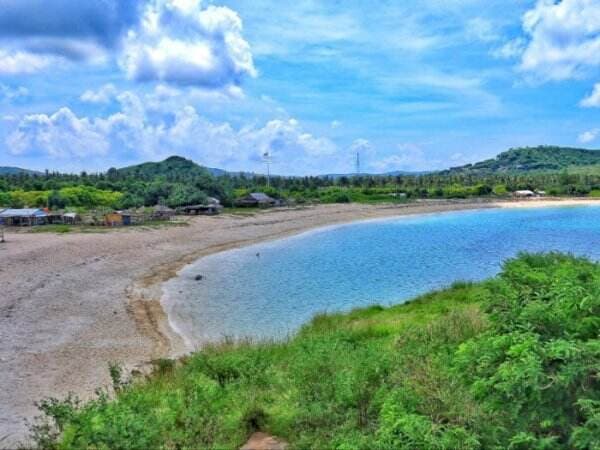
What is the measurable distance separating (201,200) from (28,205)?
25.5 m

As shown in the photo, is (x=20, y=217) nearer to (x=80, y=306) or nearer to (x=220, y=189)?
(x=220, y=189)

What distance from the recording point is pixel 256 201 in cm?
8712

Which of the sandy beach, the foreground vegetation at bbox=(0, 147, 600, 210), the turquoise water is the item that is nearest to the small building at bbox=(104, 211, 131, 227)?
the sandy beach

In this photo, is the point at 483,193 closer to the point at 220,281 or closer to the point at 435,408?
the point at 220,281

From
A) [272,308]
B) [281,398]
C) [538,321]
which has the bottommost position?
[272,308]

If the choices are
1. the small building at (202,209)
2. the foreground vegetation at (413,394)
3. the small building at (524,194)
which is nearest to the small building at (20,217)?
the small building at (202,209)

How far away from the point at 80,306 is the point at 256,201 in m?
64.3

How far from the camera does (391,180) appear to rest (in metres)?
145

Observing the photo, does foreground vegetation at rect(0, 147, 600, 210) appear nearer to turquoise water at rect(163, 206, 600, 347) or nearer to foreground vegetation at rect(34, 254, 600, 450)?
turquoise water at rect(163, 206, 600, 347)

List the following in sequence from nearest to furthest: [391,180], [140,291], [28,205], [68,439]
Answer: [68,439]
[140,291]
[28,205]
[391,180]

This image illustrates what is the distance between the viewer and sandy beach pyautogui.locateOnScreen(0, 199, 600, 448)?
14.4m

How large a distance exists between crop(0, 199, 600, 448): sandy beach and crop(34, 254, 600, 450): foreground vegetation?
16.6 feet

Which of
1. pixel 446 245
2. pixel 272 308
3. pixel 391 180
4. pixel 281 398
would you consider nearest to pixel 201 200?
pixel 446 245

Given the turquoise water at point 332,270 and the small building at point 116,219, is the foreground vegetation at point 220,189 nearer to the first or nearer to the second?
the small building at point 116,219
